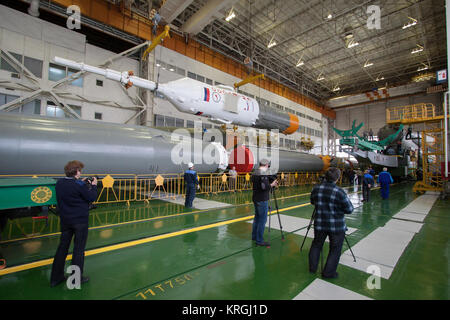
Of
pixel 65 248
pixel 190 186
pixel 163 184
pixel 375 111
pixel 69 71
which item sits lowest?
pixel 65 248

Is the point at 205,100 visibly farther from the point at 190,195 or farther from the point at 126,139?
the point at 190,195

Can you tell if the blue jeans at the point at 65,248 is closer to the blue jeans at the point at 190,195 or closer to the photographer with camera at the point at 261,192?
the photographer with camera at the point at 261,192

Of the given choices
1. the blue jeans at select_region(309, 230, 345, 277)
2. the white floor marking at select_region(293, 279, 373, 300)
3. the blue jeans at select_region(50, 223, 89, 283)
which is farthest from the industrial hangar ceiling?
the white floor marking at select_region(293, 279, 373, 300)

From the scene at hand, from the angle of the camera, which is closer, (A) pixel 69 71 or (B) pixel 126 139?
(B) pixel 126 139

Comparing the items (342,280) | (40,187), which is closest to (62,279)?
(40,187)

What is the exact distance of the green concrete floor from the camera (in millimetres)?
2668

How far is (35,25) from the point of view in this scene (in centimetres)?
1233

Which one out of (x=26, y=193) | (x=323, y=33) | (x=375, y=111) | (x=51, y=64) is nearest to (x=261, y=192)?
(x=26, y=193)

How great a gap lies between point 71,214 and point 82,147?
16.0 feet

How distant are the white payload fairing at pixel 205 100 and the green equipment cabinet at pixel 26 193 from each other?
185 inches

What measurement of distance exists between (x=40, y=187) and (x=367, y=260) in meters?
5.46

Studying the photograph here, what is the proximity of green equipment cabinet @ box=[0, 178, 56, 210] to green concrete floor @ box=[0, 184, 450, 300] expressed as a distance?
3.23ft

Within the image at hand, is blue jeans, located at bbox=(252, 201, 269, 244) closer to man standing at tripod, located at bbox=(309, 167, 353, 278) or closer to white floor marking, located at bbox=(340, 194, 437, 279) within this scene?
man standing at tripod, located at bbox=(309, 167, 353, 278)

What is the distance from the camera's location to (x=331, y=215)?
3.02 m
